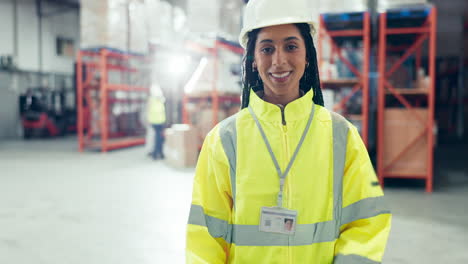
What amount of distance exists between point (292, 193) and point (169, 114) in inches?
578

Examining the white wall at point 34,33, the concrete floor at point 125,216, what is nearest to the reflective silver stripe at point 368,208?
the concrete floor at point 125,216

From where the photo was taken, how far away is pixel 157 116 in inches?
375

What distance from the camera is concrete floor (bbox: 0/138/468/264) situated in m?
3.63

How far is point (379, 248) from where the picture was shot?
128cm

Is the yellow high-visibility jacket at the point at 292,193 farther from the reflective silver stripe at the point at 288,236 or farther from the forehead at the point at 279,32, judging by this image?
the forehead at the point at 279,32

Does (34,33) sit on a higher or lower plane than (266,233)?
higher

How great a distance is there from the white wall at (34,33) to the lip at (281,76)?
16887 millimetres

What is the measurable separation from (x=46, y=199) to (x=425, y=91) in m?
6.11

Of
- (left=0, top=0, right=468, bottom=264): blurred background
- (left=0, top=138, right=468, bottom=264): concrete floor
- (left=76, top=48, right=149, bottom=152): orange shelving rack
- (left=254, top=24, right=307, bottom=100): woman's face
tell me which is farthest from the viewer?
(left=76, top=48, right=149, bottom=152): orange shelving rack

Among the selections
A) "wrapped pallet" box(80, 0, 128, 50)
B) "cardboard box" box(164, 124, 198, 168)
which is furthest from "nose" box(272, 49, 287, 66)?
"wrapped pallet" box(80, 0, 128, 50)

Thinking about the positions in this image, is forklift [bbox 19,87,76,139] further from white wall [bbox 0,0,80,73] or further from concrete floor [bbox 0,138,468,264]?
concrete floor [bbox 0,138,468,264]

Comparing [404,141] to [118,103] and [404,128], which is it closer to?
[404,128]

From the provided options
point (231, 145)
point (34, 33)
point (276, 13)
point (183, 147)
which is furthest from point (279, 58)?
point (34, 33)

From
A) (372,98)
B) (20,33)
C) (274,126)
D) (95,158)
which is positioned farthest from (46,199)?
(20,33)
